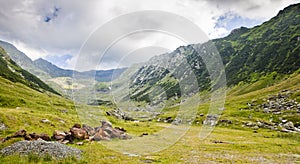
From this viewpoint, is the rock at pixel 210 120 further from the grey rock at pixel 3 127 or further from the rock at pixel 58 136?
the grey rock at pixel 3 127

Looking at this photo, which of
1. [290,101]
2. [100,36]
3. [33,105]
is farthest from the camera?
[290,101]

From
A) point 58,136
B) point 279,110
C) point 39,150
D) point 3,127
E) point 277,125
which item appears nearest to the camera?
point 39,150

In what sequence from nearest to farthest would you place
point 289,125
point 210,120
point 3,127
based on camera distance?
1. point 3,127
2. point 289,125
3. point 210,120

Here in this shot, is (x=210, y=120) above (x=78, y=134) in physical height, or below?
above

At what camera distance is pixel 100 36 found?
33.4 m

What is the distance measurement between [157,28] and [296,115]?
82812mm

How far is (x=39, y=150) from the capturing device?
90.0 feet

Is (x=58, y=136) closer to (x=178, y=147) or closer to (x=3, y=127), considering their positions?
(x=3, y=127)

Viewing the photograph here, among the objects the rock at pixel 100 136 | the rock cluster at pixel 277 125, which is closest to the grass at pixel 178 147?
the rock at pixel 100 136

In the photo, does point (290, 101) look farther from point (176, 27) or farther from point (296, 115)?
point (176, 27)

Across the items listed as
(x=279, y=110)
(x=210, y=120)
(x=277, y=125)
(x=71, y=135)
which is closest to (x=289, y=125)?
(x=277, y=125)

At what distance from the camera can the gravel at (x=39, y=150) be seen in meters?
26.6

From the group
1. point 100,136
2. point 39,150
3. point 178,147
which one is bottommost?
point 178,147

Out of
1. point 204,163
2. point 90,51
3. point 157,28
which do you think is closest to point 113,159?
point 204,163
